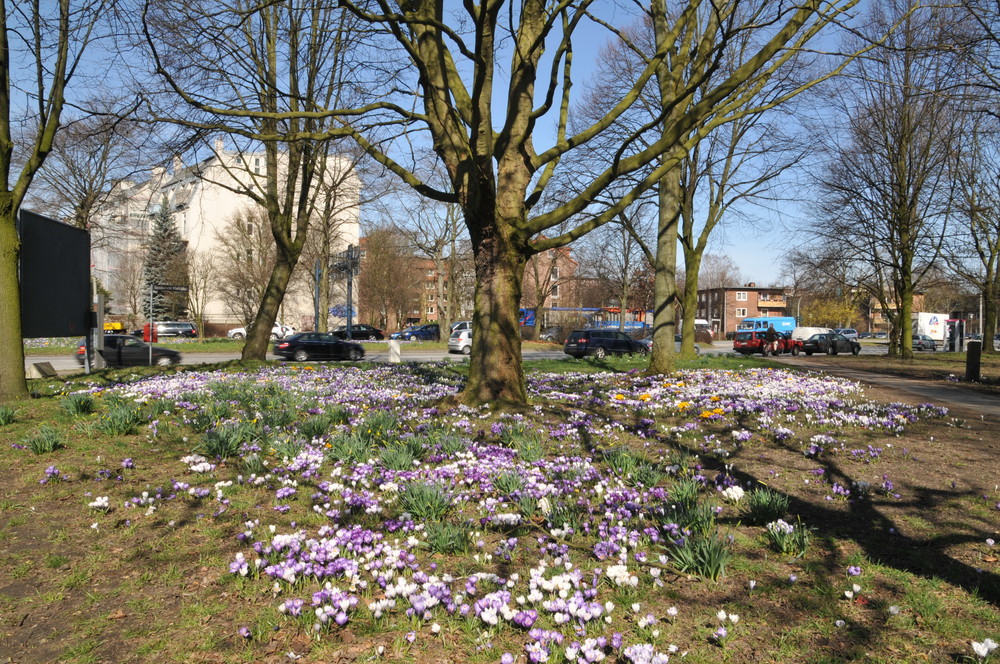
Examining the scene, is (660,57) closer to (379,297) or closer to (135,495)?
(135,495)

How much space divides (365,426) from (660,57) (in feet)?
16.7

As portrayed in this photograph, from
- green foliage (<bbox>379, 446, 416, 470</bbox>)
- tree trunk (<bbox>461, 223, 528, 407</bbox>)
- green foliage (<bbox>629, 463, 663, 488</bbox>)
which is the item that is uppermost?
tree trunk (<bbox>461, 223, 528, 407</bbox>)

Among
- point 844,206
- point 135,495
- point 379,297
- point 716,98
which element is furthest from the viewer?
point 379,297

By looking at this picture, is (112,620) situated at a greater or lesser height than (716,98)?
lesser

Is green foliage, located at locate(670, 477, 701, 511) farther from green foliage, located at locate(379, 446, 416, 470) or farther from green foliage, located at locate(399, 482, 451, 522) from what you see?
green foliage, located at locate(379, 446, 416, 470)

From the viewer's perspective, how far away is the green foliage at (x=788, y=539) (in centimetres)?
340

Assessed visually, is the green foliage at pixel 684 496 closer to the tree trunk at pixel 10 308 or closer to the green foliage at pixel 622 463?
the green foliage at pixel 622 463

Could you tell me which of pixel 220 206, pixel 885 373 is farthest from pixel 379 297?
pixel 885 373

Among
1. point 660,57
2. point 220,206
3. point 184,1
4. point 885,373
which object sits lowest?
point 885,373

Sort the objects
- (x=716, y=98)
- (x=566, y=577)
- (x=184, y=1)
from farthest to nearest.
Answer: (x=184, y=1) → (x=716, y=98) → (x=566, y=577)

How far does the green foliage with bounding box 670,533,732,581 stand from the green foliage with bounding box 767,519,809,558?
35 centimetres

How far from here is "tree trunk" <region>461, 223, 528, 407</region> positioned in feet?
24.1

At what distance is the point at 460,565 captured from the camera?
334 centimetres

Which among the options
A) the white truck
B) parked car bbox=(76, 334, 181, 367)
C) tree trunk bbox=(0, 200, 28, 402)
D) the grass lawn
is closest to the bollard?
the grass lawn
